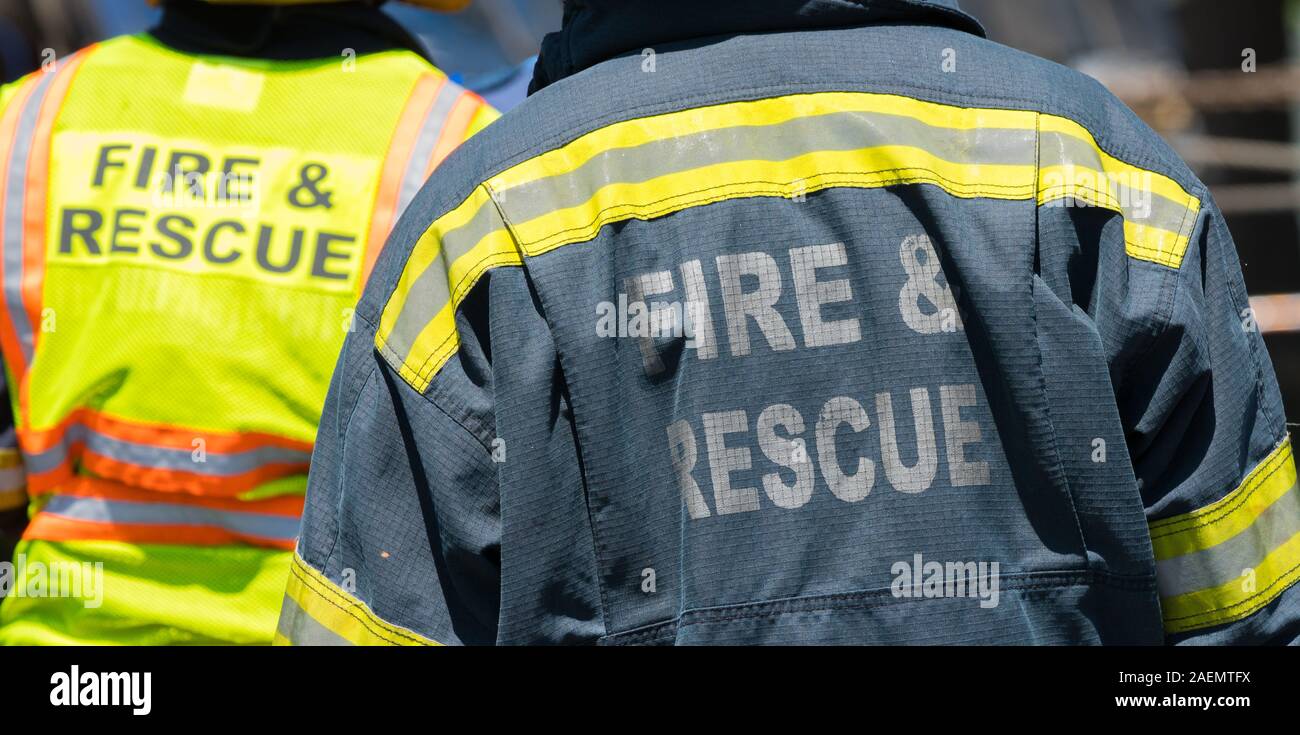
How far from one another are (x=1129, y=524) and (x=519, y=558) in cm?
56

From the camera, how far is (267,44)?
86.5 inches

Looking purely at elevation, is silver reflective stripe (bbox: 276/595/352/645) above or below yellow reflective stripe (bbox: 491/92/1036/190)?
below

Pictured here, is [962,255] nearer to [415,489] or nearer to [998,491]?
[998,491]

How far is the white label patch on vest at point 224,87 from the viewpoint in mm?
2135

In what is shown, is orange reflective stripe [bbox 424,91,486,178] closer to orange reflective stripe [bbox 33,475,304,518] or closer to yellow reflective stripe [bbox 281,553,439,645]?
orange reflective stripe [bbox 33,475,304,518]

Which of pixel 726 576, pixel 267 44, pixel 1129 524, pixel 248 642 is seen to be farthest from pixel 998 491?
pixel 267 44

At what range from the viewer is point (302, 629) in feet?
4.68

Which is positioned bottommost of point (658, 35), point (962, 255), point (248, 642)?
point (248, 642)

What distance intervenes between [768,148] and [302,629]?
0.66 meters

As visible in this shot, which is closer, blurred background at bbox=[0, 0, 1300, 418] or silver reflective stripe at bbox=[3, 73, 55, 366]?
silver reflective stripe at bbox=[3, 73, 55, 366]

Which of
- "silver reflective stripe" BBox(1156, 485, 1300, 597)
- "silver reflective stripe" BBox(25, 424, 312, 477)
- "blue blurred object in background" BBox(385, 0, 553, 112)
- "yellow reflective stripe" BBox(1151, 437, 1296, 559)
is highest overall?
"blue blurred object in background" BBox(385, 0, 553, 112)

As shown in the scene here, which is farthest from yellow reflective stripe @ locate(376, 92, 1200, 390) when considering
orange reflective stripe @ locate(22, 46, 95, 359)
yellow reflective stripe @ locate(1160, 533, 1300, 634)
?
orange reflective stripe @ locate(22, 46, 95, 359)

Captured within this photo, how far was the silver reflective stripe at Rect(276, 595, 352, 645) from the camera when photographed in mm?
1403

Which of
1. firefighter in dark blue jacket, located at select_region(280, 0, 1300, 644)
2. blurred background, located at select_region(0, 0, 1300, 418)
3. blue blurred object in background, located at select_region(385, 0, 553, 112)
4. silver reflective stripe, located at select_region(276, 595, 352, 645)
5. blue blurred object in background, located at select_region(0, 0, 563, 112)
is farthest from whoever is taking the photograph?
blurred background, located at select_region(0, 0, 1300, 418)
